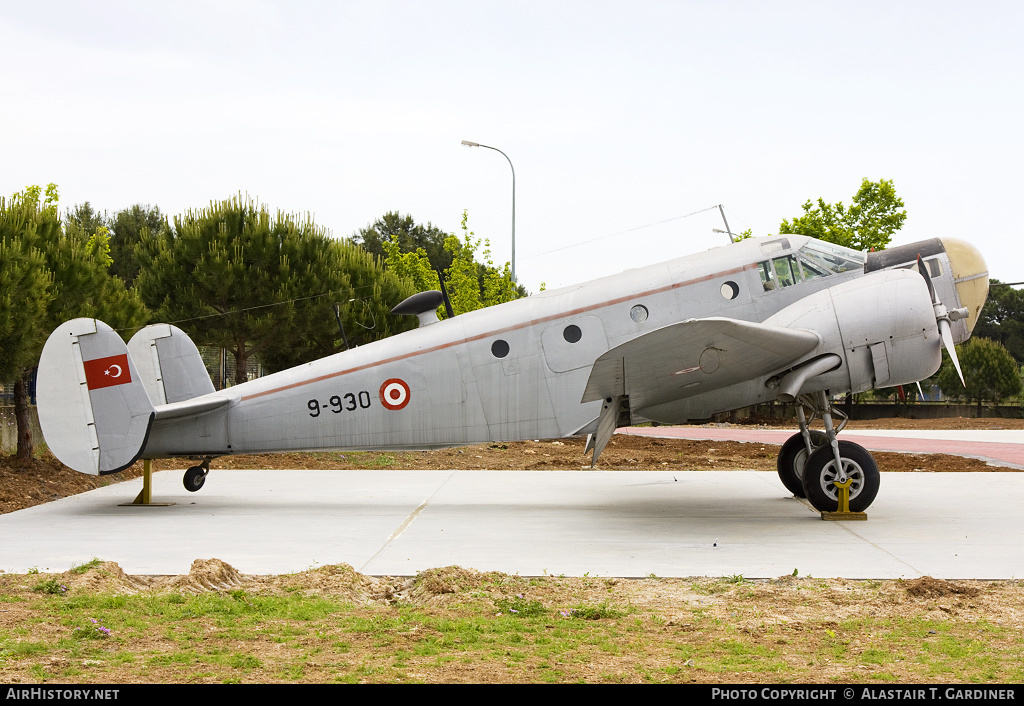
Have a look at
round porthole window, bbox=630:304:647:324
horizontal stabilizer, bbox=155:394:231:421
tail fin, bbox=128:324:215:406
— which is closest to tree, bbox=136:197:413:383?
tail fin, bbox=128:324:215:406

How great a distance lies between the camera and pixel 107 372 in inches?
460

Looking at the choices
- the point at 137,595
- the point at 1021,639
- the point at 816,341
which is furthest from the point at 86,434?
the point at 1021,639

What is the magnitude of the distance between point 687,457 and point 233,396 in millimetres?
12132

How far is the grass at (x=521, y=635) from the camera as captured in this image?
15.9 ft

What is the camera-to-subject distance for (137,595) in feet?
22.3

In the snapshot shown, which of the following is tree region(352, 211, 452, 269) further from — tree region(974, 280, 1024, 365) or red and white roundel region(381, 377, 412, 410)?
red and white roundel region(381, 377, 412, 410)

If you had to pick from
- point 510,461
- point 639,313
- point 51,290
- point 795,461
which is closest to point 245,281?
point 51,290

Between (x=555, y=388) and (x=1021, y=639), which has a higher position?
(x=555, y=388)

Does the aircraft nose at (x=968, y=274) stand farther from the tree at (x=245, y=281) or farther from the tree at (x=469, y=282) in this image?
the tree at (x=469, y=282)

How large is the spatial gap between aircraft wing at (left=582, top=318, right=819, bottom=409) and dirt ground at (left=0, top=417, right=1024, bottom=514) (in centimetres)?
810

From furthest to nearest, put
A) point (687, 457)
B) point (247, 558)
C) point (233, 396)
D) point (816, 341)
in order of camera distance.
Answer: point (687, 457) < point (233, 396) < point (816, 341) < point (247, 558)

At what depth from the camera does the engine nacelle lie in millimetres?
10656

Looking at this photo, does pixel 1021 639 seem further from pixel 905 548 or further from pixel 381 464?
pixel 381 464

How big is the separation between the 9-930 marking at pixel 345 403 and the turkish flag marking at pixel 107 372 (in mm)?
2353
